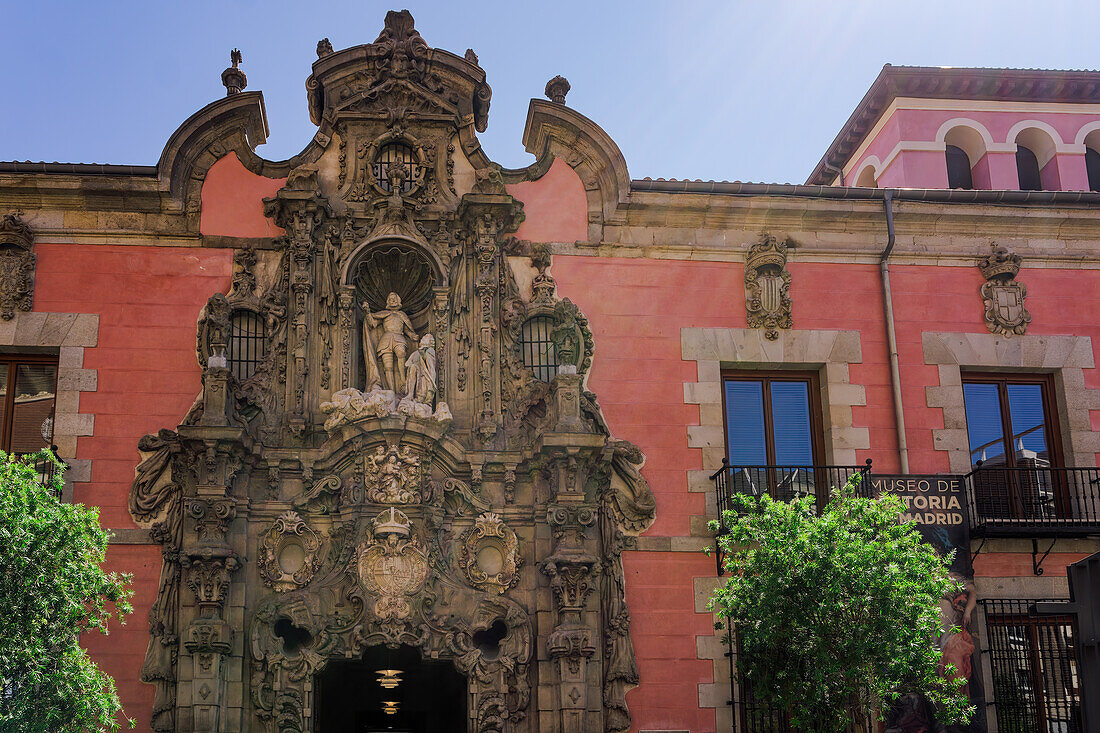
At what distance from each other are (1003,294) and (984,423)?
1.71 m

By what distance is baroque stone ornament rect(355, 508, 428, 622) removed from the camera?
13.7 metres

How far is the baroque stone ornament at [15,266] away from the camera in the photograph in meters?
14.7

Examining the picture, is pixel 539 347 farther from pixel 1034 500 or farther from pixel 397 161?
pixel 1034 500

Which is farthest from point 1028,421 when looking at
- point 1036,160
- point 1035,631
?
point 1036,160

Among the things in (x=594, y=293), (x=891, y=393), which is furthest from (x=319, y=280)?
(x=891, y=393)

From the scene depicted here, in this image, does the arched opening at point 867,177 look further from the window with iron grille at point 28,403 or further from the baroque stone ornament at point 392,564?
the window with iron grille at point 28,403

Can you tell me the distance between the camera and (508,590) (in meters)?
14.0

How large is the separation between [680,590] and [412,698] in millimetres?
5396

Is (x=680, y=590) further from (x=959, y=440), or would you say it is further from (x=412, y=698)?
(x=412, y=698)

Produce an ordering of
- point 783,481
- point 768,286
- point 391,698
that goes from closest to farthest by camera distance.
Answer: point 783,481
point 768,286
point 391,698

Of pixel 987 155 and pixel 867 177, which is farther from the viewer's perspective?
pixel 867 177

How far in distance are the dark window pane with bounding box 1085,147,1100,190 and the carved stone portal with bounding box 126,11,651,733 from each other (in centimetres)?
1355

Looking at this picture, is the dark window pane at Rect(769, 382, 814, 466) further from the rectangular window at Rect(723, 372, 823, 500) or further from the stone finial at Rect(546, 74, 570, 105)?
the stone finial at Rect(546, 74, 570, 105)

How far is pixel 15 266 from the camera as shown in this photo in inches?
584
